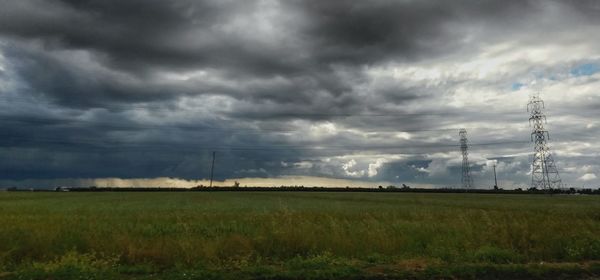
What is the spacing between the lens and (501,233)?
763 inches

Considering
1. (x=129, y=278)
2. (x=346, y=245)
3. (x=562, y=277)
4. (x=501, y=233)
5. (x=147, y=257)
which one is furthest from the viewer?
(x=501, y=233)

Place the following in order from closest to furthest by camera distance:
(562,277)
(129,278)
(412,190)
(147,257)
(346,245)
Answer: (129,278), (562,277), (147,257), (346,245), (412,190)

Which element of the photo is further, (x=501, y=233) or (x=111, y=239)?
(x=501, y=233)

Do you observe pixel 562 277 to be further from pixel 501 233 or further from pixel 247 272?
pixel 247 272

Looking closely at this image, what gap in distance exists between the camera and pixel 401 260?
14.6m

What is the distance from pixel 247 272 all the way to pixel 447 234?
11.7 m

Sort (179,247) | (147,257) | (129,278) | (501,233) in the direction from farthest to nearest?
(501,233) < (179,247) < (147,257) < (129,278)

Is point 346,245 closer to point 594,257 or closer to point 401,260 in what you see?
point 401,260

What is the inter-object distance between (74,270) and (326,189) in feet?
605

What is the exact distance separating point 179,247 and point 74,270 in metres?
3.61

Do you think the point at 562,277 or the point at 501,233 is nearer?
the point at 562,277

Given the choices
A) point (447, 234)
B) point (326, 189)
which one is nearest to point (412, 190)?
point (326, 189)

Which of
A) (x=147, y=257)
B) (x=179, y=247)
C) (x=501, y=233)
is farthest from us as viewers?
(x=501, y=233)

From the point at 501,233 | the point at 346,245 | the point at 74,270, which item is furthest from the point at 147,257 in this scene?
the point at 501,233
